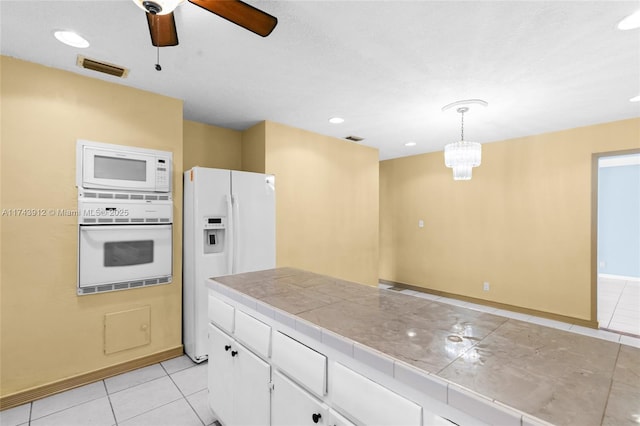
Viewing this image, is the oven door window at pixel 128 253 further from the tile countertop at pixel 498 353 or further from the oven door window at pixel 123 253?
the tile countertop at pixel 498 353

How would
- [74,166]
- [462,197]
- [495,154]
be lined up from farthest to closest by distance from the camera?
[462,197] < [495,154] < [74,166]

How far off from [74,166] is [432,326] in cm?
285

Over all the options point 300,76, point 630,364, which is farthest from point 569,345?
point 300,76

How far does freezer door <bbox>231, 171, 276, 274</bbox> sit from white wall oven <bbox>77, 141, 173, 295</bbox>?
24.3 inches

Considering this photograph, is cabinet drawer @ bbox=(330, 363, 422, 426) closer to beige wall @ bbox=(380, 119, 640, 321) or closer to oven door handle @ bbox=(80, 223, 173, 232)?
oven door handle @ bbox=(80, 223, 173, 232)

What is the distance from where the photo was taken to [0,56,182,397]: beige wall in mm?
2209

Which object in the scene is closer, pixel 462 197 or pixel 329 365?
pixel 329 365

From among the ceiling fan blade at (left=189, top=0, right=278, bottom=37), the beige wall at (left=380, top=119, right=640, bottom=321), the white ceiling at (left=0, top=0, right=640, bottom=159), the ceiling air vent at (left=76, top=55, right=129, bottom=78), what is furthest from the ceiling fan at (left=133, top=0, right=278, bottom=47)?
the beige wall at (left=380, top=119, right=640, bottom=321)

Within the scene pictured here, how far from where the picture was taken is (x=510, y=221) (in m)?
4.53

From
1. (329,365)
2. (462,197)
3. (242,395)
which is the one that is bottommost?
(242,395)

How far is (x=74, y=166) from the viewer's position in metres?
2.44

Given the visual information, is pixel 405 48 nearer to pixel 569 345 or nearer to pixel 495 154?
pixel 569 345

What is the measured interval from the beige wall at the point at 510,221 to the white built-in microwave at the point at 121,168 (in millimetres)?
4297

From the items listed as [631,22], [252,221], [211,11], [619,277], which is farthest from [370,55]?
[619,277]
